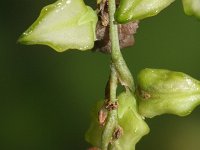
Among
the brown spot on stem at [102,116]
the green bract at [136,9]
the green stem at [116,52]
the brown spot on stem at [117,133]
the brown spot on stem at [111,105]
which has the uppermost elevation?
the green bract at [136,9]

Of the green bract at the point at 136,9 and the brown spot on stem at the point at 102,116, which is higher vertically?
the green bract at the point at 136,9

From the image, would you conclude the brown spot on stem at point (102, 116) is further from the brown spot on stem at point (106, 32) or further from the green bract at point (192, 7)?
the green bract at point (192, 7)

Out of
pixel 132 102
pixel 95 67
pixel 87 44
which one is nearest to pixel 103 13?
pixel 87 44

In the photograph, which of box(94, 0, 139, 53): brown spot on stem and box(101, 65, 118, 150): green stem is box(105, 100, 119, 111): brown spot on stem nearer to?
box(101, 65, 118, 150): green stem

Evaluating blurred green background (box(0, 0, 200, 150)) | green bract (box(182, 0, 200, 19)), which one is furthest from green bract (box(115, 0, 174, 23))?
blurred green background (box(0, 0, 200, 150))

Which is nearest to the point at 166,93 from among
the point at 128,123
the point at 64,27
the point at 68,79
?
the point at 128,123

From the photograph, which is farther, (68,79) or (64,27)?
(68,79)

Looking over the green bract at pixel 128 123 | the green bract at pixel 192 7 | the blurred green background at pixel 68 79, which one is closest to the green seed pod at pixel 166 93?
the green bract at pixel 128 123

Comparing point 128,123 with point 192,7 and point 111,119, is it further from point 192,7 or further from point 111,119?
point 192,7

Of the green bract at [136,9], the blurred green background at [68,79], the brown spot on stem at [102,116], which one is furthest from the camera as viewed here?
the blurred green background at [68,79]
